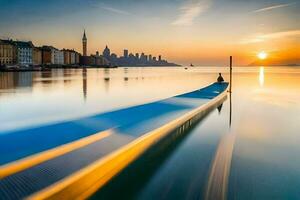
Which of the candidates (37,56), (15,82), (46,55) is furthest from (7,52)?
(15,82)

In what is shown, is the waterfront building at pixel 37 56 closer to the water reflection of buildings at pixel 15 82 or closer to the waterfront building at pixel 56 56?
the waterfront building at pixel 56 56

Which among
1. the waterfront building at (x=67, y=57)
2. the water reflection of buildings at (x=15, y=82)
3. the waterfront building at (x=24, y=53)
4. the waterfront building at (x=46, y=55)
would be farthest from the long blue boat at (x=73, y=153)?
the waterfront building at (x=67, y=57)

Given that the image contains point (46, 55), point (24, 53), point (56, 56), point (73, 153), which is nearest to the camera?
point (73, 153)

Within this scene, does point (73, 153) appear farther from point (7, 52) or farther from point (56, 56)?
point (56, 56)

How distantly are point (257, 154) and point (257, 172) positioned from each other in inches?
54.3

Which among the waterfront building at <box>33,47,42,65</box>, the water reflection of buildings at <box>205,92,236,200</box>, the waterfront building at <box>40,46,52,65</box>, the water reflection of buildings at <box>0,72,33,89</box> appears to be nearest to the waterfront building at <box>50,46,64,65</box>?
the waterfront building at <box>40,46,52,65</box>

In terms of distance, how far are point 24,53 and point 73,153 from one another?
9940cm

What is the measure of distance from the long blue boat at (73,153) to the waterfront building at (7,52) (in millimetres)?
86595

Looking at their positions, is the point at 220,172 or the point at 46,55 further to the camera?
the point at 46,55

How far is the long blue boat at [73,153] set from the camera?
12.2 ft

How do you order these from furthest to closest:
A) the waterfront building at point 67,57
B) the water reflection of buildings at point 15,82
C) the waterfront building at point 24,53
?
A: the waterfront building at point 67,57 < the waterfront building at point 24,53 < the water reflection of buildings at point 15,82

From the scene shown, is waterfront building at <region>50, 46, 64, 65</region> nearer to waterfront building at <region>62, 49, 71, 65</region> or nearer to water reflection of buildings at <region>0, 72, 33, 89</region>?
waterfront building at <region>62, 49, 71, 65</region>

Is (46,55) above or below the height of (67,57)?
below

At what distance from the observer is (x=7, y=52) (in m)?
83.0
